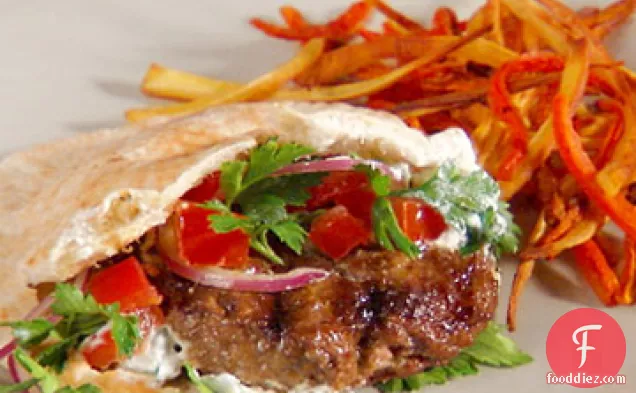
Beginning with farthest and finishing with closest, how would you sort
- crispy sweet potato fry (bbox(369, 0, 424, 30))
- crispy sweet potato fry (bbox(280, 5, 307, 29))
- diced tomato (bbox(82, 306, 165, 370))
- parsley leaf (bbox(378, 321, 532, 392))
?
crispy sweet potato fry (bbox(280, 5, 307, 29)), crispy sweet potato fry (bbox(369, 0, 424, 30)), parsley leaf (bbox(378, 321, 532, 392)), diced tomato (bbox(82, 306, 165, 370))

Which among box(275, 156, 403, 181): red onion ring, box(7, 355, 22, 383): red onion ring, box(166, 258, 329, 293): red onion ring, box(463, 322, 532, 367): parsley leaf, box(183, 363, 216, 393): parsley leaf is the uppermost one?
box(275, 156, 403, 181): red onion ring

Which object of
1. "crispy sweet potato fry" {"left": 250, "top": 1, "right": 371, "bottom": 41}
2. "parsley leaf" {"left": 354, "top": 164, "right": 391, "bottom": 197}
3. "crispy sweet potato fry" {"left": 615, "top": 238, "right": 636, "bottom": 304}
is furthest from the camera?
"crispy sweet potato fry" {"left": 250, "top": 1, "right": 371, "bottom": 41}

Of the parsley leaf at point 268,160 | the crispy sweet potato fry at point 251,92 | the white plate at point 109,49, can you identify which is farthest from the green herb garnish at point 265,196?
the white plate at point 109,49

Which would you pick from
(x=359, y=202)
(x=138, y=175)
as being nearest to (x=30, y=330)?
(x=138, y=175)

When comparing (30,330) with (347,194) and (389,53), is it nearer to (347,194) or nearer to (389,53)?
(347,194)

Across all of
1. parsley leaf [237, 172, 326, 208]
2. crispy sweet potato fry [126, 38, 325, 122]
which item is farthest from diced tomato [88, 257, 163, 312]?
crispy sweet potato fry [126, 38, 325, 122]

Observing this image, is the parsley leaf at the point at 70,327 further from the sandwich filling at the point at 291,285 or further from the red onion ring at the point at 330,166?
the red onion ring at the point at 330,166

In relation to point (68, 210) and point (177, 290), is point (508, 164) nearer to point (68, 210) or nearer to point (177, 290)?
point (177, 290)

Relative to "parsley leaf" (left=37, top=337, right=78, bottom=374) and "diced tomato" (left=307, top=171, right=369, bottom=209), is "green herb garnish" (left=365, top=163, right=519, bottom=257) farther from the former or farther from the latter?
"parsley leaf" (left=37, top=337, right=78, bottom=374)
